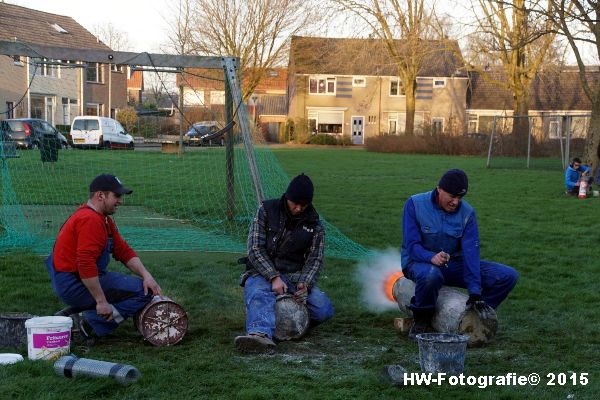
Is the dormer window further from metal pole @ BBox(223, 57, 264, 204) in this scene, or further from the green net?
metal pole @ BBox(223, 57, 264, 204)

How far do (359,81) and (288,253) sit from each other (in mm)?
52014

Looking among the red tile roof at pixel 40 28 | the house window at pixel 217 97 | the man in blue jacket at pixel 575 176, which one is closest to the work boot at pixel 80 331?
the man in blue jacket at pixel 575 176

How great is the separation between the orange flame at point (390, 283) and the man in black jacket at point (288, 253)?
109 cm

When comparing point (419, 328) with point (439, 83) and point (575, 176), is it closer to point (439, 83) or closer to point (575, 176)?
point (575, 176)

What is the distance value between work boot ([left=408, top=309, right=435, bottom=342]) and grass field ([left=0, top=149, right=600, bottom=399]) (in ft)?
0.32

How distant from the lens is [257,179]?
9219 millimetres

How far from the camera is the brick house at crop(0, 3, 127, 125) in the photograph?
38.4 meters

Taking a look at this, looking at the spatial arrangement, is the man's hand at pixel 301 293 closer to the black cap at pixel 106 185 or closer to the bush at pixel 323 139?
the black cap at pixel 106 185

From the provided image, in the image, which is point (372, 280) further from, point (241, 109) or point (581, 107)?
point (581, 107)

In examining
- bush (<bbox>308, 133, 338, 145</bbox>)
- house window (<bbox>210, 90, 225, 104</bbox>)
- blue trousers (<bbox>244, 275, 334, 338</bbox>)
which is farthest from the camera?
bush (<bbox>308, 133, 338, 145</bbox>)

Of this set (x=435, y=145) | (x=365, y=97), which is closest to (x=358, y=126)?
(x=365, y=97)

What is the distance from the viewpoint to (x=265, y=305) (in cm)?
566

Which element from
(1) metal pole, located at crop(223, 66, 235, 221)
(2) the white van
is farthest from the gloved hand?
(2) the white van

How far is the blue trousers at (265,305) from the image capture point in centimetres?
554
